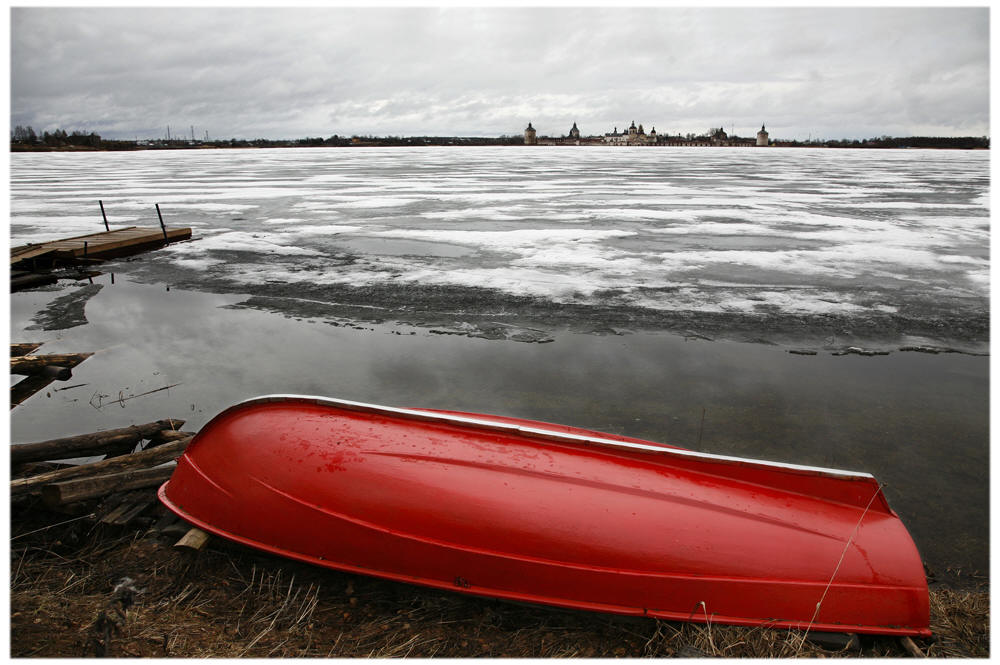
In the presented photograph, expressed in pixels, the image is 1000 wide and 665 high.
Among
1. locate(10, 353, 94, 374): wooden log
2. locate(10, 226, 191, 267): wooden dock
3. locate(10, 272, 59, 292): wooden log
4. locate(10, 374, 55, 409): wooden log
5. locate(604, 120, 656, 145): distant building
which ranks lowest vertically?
locate(10, 374, 55, 409): wooden log

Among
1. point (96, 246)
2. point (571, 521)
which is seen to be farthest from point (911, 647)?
point (96, 246)

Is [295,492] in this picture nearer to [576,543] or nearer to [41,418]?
[576,543]

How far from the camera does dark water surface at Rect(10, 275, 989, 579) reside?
389cm

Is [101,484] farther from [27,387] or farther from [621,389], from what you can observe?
[621,389]

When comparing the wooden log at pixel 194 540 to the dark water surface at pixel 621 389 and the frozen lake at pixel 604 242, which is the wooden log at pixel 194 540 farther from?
the frozen lake at pixel 604 242

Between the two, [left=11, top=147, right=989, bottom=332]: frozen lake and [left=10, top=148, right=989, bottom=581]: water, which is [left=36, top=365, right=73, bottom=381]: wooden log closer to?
[left=10, top=148, right=989, bottom=581]: water

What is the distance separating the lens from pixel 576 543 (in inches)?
101

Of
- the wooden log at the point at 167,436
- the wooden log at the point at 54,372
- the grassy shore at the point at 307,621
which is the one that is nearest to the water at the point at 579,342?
the wooden log at the point at 54,372

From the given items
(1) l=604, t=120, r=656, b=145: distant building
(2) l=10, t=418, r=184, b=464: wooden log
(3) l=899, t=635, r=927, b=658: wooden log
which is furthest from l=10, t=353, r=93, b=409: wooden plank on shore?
(1) l=604, t=120, r=656, b=145: distant building

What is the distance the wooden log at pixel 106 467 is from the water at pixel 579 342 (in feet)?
3.36

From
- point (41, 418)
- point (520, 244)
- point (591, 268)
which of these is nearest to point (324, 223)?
point (520, 244)

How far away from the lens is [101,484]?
3213 mm

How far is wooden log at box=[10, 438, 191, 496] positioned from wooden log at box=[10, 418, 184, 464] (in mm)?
161

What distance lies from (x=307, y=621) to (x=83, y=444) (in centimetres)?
198
